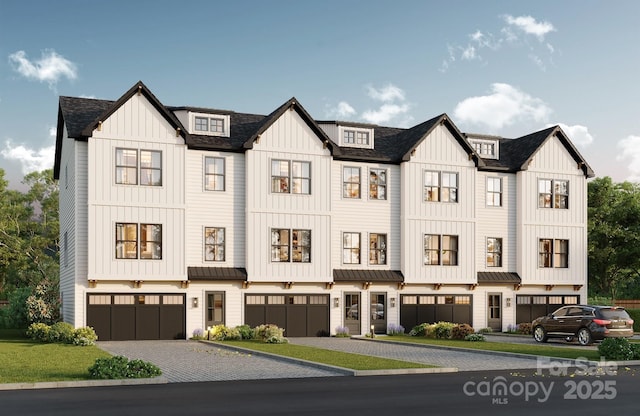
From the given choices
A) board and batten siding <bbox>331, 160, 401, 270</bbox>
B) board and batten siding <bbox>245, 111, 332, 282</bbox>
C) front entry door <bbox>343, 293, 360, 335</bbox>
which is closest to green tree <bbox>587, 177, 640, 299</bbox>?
board and batten siding <bbox>331, 160, 401, 270</bbox>

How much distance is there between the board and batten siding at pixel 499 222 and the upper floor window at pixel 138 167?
17.7 meters

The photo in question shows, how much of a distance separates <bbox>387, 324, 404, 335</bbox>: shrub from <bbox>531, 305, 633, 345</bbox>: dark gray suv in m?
8.76

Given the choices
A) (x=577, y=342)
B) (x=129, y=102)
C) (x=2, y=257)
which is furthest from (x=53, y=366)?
(x=2, y=257)

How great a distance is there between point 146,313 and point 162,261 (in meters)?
2.51

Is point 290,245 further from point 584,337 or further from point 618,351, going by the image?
point 618,351

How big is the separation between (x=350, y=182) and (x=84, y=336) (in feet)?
50.7

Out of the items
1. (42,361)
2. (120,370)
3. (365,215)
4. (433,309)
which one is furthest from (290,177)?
(120,370)

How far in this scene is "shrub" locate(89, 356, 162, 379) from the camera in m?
18.5

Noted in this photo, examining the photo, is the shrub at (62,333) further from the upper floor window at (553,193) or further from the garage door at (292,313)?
the upper floor window at (553,193)

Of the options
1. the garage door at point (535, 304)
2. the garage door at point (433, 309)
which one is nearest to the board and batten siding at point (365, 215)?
the garage door at point (433, 309)

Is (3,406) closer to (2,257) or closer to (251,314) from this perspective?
(251,314)

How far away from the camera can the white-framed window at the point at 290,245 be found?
38.3 meters

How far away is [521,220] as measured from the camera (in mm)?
44062

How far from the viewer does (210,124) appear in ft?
126
